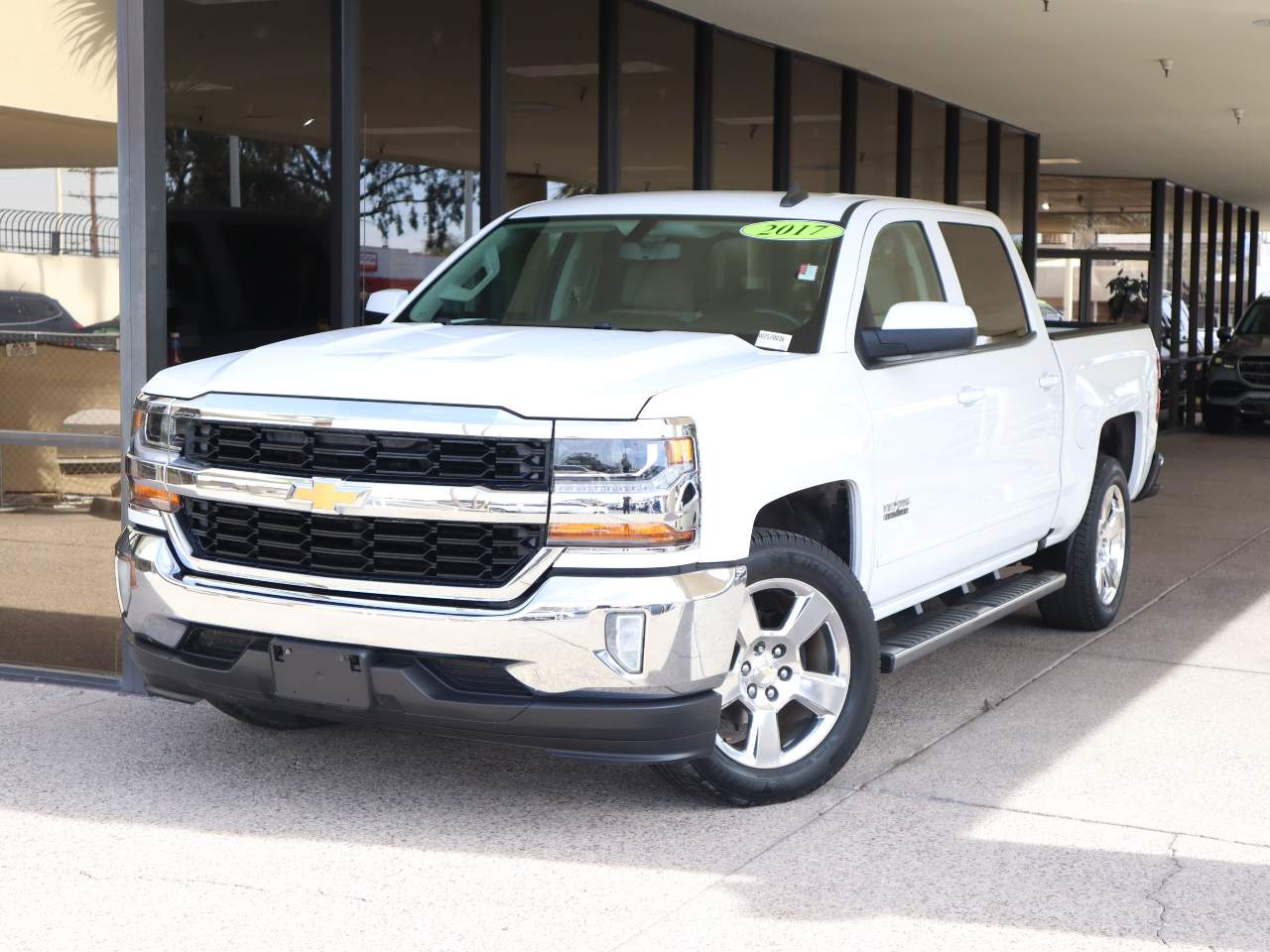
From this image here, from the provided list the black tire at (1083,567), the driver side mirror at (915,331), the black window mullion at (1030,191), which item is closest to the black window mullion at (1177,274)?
the black window mullion at (1030,191)

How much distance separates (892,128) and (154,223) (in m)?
9.41

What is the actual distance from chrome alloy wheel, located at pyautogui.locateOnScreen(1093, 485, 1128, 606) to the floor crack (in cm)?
306

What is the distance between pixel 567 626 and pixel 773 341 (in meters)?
1.38

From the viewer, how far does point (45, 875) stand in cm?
436

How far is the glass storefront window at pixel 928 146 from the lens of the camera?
15.0 metres

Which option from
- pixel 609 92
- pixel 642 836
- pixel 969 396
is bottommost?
pixel 642 836

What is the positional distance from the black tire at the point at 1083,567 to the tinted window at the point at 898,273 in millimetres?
1802

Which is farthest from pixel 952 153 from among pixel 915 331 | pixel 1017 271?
pixel 915 331

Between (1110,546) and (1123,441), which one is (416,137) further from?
(1110,546)

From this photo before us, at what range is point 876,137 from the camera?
1413 cm

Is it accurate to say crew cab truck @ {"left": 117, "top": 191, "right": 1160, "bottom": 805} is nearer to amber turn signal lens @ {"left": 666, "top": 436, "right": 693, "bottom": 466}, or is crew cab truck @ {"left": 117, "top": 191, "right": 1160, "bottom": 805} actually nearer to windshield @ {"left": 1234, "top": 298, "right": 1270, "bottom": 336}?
amber turn signal lens @ {"left": 666, "top": 436, "right": 693, "bottom": 466}

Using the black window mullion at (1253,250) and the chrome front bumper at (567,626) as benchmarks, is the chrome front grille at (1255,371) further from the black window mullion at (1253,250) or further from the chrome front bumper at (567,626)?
the chrome front bumper at (567,626)

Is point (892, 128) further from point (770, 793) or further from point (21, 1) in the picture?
point (770, 793)

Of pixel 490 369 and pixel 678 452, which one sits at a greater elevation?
pixel 490 369
